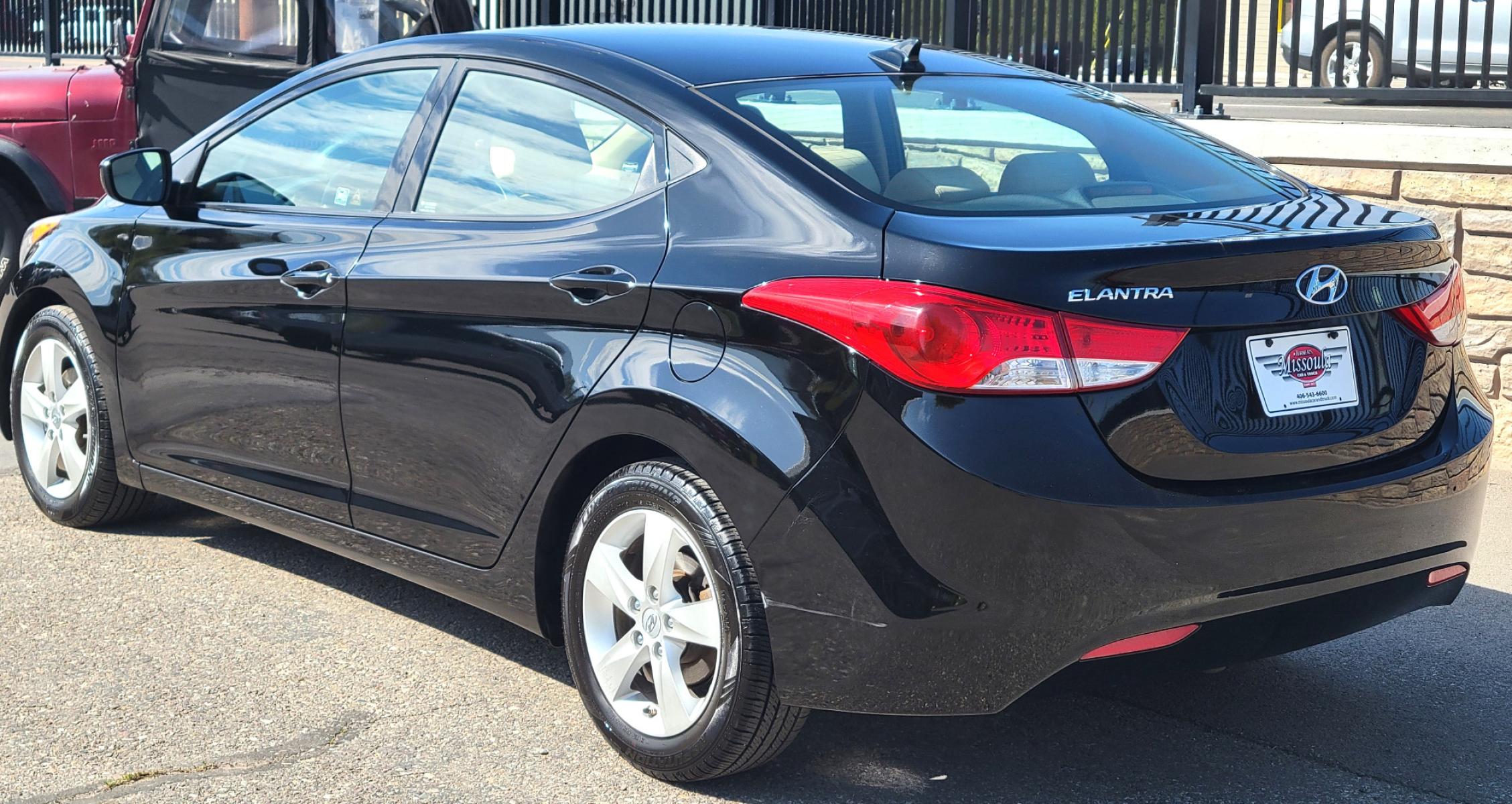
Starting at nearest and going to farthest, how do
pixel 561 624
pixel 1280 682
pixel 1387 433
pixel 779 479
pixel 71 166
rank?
1. pixel 779 479
2. pixel 1387 433
3. pixel 561 624
4. pixel 1280 682
5. pixel 71 166

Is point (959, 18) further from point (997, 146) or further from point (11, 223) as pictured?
point (997, 146)

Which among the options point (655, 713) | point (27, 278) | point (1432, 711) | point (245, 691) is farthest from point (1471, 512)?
point (27, 278)

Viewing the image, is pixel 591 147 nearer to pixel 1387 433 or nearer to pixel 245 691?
pixel 245 691

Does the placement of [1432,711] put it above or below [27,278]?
below

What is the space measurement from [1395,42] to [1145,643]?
558 cm

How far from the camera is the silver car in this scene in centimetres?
741

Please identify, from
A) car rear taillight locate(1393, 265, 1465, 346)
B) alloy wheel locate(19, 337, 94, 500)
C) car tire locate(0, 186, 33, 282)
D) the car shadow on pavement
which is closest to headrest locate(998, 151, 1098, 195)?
car rear taillight locate(1393, 265, 1465, 346)

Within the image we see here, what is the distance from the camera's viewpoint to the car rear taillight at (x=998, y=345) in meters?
2.87

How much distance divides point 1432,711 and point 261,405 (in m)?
3.01

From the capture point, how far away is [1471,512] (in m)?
3.46

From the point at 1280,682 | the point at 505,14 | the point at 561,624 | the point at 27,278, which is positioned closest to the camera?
the point at 561,624

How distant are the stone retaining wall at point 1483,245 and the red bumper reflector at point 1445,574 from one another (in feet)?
10.8

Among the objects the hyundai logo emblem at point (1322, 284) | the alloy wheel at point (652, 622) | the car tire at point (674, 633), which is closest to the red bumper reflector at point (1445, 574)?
the hyundai logo emblem at point (1322, 284)

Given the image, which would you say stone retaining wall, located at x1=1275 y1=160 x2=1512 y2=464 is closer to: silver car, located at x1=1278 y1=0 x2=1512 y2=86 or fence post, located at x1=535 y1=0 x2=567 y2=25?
silver car, located at x1=1278 y1=0 x2=1512 y2=86
